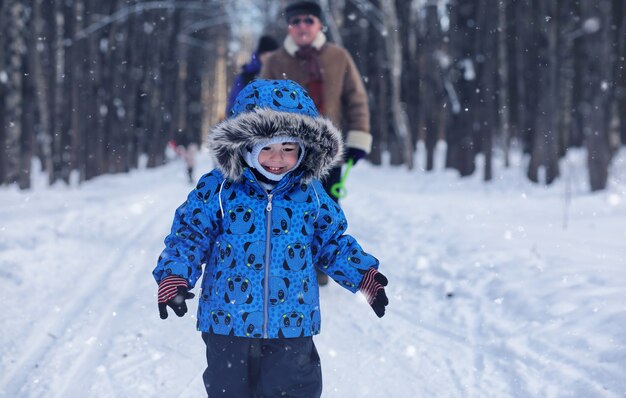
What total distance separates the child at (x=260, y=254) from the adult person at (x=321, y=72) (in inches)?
85.3

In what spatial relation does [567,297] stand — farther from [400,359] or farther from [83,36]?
[83,36]

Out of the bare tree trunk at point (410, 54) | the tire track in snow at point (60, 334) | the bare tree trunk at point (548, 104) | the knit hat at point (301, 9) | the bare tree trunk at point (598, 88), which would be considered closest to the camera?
the tire track in snow at point (60, 334)

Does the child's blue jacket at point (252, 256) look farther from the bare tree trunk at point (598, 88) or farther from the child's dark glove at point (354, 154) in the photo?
the bare tree trunk at point (598, 88)

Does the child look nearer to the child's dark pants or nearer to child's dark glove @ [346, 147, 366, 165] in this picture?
the child's dark pants

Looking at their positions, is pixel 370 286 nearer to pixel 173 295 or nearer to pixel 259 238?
pixel 259 238

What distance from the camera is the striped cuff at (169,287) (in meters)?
2.28

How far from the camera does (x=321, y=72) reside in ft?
16.1

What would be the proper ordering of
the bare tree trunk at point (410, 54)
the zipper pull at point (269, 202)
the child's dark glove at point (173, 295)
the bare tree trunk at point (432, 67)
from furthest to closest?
the bare tree trunk at point (410, 54), the bare tree trunk at point (432, 67), the zipper pull at point (269, 202), the child's dark glove at point (173, 295)

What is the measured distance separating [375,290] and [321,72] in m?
2.82

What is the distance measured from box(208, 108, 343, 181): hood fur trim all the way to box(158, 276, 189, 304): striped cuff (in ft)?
1.61

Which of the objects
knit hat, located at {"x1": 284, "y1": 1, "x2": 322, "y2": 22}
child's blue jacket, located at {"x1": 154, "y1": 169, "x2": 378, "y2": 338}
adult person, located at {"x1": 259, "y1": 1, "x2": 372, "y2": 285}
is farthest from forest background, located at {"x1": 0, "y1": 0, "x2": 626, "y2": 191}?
child's blue jacket, located at {"x1": 154, "y1": 169, "x2": 378, "y2": 338}

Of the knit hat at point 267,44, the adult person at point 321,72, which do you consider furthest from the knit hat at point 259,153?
the knit hat at point 267,44

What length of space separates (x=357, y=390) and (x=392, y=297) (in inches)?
74.4

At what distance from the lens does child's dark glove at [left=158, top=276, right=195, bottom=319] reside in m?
2.24
